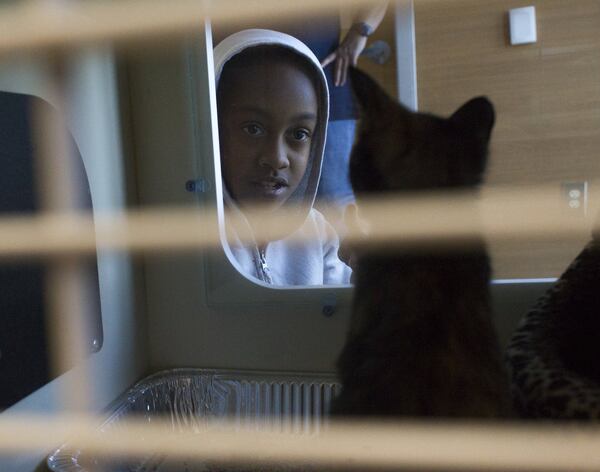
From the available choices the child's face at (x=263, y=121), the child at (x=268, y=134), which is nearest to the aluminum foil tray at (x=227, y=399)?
the child at (x=268, y=134)

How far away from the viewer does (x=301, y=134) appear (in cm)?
91

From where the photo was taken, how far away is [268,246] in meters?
0.94

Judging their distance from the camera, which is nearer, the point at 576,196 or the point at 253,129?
the point at 576,196

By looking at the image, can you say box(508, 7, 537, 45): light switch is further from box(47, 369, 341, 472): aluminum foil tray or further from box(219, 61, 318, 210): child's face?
box(47, 369, 341, 472): aluminum foil tray

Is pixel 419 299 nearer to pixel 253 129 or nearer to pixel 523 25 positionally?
pixel 253 129

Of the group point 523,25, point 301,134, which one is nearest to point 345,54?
point 301,134

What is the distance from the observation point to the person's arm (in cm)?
75

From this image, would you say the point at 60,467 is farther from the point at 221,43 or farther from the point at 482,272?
the point at 221,43

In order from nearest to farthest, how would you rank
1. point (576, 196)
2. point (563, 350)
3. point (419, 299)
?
point (419, 299) → point (563, 350) → point (576, 196)

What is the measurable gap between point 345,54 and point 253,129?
0.18m

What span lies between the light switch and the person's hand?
241 mm

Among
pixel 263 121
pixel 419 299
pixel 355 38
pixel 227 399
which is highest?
pixel 355 38

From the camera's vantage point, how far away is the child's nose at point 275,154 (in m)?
0.90

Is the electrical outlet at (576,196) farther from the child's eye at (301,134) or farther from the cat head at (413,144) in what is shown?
the child's eye at (301,134)
